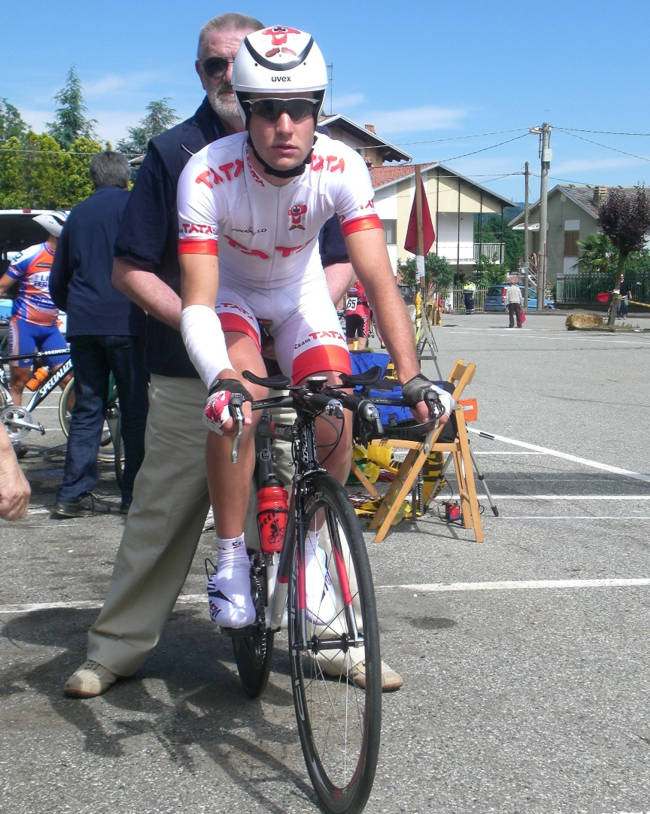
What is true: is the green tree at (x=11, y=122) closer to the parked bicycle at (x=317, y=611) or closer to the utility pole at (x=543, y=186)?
the utility pole at (x=543, y=186)

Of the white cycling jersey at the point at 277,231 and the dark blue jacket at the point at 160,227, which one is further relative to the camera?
the dark blue jacket at the point at 160,227

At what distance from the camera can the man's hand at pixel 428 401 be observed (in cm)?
287

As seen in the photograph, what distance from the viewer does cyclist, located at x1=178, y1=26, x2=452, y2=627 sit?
3.15 m

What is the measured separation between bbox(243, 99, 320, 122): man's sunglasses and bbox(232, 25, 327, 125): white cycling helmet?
29 millimetres

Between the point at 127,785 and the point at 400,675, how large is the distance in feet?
4.03

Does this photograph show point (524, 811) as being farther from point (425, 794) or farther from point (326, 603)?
point (326, 603)

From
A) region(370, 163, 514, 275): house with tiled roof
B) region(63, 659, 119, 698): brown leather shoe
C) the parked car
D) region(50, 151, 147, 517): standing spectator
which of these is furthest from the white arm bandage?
region(370, 163, 514, 275): house with tiled roof

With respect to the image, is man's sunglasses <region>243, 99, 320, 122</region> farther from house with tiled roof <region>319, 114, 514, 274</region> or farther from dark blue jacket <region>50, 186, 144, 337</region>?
house with tiled roof <region>319, 114, 514, 274</region>

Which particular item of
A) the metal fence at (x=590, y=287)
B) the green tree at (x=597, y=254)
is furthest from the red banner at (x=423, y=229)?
the green tree at (x=597, y=254)

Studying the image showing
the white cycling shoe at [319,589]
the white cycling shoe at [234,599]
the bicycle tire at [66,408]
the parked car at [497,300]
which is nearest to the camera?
the white cycling shoe at [319,589]

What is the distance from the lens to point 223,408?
2.68 m

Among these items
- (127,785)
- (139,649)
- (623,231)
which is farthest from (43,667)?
(623,231)

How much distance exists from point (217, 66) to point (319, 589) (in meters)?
2.01

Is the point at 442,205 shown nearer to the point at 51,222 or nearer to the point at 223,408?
the point at 51,222
